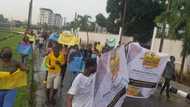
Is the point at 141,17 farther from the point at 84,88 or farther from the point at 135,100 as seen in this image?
the point at 84,88

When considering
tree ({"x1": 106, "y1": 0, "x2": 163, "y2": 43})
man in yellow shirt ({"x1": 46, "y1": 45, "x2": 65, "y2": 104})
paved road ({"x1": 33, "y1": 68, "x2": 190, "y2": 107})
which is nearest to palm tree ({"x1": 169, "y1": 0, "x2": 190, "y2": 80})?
paved road ({"x1": 33, "y1": 68, "x2": 190, "y2": 107})

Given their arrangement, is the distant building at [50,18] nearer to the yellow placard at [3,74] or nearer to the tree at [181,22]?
the tree at [181,22]

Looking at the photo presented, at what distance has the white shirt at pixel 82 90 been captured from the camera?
23.6 feet

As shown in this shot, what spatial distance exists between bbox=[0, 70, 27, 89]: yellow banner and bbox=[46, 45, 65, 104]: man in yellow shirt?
5.68m

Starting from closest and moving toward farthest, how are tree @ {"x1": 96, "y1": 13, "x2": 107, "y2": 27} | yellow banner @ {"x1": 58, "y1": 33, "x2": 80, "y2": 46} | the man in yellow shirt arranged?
the man in yellow shirt < yellow banner @ {"x1": 58, "y1": 33, "x2": 80, "y2": 46} < tree @ {"x1": 96, "y1": 13, "x2": 107, "y2": 27}

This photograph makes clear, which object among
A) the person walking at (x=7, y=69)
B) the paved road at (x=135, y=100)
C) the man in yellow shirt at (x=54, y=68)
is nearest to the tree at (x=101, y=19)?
the paved road at (x=135, y=100)

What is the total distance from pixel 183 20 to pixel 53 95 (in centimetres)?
1571

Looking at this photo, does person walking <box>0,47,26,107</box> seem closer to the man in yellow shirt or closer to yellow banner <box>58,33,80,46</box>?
the man in yellow shirt

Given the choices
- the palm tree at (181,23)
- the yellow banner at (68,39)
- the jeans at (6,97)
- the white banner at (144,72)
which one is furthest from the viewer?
the palm tree at (181,23)

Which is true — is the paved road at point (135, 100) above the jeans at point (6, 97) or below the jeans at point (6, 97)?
below

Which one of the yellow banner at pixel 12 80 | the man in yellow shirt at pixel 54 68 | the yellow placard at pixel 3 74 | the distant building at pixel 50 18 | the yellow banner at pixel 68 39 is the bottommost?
the distant building at pixel 50 18

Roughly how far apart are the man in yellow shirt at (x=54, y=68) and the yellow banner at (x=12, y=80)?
5678 millimetres

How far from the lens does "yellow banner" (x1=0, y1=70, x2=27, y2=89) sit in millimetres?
7645

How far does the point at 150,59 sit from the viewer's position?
13445mm
